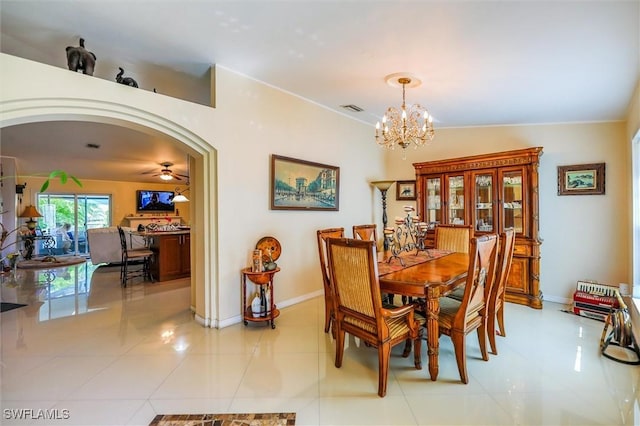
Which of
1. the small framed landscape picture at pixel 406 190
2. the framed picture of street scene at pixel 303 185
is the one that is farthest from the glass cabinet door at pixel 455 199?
the framed picture of street scene at pixel 303 185

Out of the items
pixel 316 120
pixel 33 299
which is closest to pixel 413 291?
pixel 316 120

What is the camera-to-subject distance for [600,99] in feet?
11.1

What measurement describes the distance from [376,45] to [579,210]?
12.2ft

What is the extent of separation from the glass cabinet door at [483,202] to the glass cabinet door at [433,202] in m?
0.57

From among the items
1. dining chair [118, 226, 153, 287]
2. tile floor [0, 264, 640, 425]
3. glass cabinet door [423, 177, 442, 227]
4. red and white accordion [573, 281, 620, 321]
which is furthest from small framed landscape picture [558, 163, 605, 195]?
dining chair [118, 226, 153, 287]

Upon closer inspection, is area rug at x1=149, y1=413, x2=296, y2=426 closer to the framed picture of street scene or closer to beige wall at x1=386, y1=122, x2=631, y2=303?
the framed picture of street scene

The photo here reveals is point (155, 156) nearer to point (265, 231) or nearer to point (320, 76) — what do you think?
point (265, 231)

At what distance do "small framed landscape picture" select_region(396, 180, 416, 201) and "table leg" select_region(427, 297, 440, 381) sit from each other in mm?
3459

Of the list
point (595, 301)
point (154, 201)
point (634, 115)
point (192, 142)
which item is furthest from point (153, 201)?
point (634, 115)

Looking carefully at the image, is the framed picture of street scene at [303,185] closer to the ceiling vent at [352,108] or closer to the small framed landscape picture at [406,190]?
the ceiling vent at [352,108]

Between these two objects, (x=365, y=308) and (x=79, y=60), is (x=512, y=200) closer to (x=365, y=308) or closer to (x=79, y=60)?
(x=365, y=308)

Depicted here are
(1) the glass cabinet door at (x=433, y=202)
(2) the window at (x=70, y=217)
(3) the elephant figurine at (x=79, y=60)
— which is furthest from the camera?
(2) the window at (x=70, y=217)

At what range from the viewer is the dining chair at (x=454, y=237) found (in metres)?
3.73

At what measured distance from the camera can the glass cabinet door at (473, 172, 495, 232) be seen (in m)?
4.34
